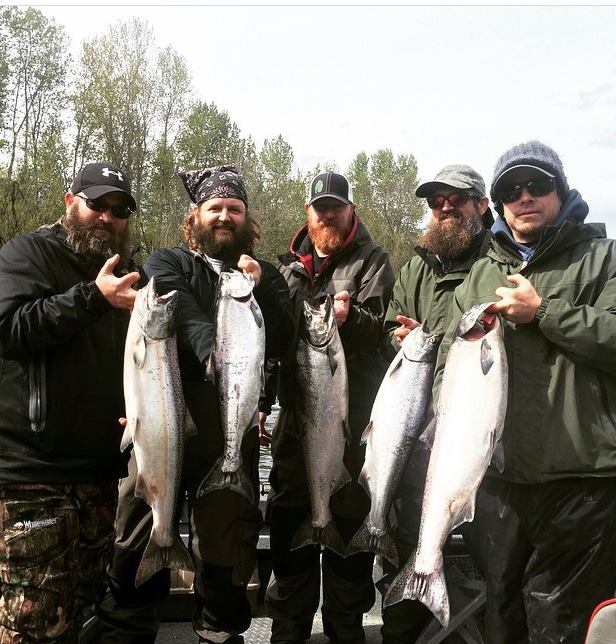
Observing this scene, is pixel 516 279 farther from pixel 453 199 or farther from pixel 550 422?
pixel 453 199

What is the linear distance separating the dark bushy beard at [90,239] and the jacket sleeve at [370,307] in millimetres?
1418

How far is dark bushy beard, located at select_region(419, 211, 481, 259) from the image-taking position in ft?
14.0

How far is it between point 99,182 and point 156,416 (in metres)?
1.42

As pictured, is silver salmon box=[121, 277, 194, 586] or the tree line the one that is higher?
the tree line

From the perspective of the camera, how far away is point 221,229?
13.2 ft

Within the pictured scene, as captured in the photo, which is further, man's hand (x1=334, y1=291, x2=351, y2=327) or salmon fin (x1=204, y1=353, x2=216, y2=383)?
man's hand (x1=334, y1=291, x2=351, y2=327)

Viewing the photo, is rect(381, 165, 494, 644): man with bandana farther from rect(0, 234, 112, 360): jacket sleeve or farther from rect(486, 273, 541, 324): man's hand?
rect(0, 234, 112, 360): jacket sleeve

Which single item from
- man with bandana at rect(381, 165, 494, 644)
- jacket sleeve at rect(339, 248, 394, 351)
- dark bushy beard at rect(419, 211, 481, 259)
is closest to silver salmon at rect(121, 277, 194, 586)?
jacket sleeve at rect(339, 248, 394, 351)

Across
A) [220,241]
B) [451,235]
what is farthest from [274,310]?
[451,235]

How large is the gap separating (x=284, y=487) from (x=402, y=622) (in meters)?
1.07

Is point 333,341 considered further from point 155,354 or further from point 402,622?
point 402,622

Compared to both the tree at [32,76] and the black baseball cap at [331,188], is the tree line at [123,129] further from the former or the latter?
the black baseball cap at [331,188]

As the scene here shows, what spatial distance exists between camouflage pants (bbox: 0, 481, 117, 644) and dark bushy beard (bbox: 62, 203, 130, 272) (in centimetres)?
124

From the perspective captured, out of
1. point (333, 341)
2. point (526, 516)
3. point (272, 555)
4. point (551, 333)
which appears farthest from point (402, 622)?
point (551, 333)
